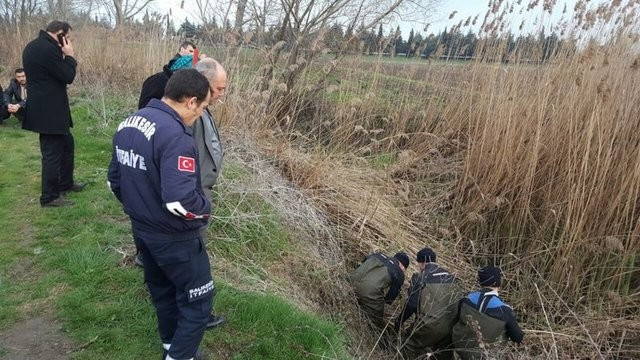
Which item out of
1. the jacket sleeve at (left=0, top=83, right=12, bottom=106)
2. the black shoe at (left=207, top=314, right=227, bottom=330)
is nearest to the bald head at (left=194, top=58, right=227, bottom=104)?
the black shoe at (left=207, top=314, right=227, bottom=330)

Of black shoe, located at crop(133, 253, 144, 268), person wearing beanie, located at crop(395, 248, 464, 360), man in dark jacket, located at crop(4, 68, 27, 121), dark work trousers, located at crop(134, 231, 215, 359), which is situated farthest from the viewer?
man in dark jacket, located at crop(4, 68, 27, 121)

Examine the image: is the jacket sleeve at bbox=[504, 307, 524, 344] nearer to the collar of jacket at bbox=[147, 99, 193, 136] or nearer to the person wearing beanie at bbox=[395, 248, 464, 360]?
the person wearing beanie at bbox=[395, 248, 464, 360]

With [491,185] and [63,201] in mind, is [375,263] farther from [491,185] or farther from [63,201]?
[63,201]

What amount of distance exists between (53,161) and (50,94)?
2.04ft

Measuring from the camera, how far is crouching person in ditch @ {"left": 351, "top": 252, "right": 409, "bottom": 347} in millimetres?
4297

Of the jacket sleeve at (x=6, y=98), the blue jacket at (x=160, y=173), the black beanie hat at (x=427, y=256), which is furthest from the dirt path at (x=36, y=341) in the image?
the jacket sleeve at (x=6, y=98)

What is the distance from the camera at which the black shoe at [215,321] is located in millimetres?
3062

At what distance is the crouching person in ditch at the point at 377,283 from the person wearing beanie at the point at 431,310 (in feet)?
0.58

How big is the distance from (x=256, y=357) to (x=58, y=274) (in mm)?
1700

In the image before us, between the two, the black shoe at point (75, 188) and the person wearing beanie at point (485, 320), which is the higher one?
the black shoe at point (75, 188)

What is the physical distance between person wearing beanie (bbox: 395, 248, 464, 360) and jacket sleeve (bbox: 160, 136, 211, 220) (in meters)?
2.62

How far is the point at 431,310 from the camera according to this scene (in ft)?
13.6

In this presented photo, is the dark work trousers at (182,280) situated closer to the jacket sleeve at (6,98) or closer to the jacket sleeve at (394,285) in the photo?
the jacket sleeve at (394,285)

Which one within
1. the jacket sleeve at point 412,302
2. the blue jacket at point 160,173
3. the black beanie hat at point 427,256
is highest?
the blue jacket at point 160,173
